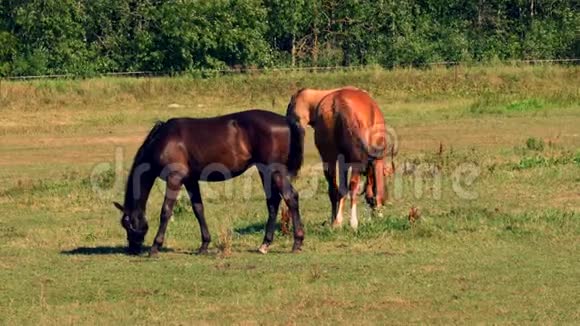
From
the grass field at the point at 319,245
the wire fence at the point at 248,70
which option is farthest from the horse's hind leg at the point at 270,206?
the wire fence at the point at 248,70

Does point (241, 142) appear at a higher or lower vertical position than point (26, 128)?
higher

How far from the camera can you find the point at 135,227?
15.0 meters

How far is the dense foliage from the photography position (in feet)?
152

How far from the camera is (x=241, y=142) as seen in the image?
1500cm

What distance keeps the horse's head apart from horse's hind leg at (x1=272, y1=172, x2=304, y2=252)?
1620mm

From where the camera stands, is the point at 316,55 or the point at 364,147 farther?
the point at 316,55

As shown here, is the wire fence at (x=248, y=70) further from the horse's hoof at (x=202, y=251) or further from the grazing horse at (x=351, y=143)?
the horse's hoof at (x=202, y=251)

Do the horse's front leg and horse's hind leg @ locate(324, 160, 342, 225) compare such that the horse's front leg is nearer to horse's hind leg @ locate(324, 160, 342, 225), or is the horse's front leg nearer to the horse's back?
the horse's back

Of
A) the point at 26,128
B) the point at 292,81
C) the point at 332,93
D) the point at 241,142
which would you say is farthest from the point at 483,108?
the point at 241,142

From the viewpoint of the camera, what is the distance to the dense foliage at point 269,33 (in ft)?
152

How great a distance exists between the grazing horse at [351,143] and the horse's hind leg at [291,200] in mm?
1463

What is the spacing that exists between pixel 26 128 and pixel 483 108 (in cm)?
1267

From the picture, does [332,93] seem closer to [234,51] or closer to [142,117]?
[142,117]

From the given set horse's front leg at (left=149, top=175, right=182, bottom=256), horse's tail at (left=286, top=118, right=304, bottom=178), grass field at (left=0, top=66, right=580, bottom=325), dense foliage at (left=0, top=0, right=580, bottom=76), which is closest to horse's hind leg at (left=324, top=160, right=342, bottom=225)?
grass field at (left=0, top=66, right=580, bottom=325)
